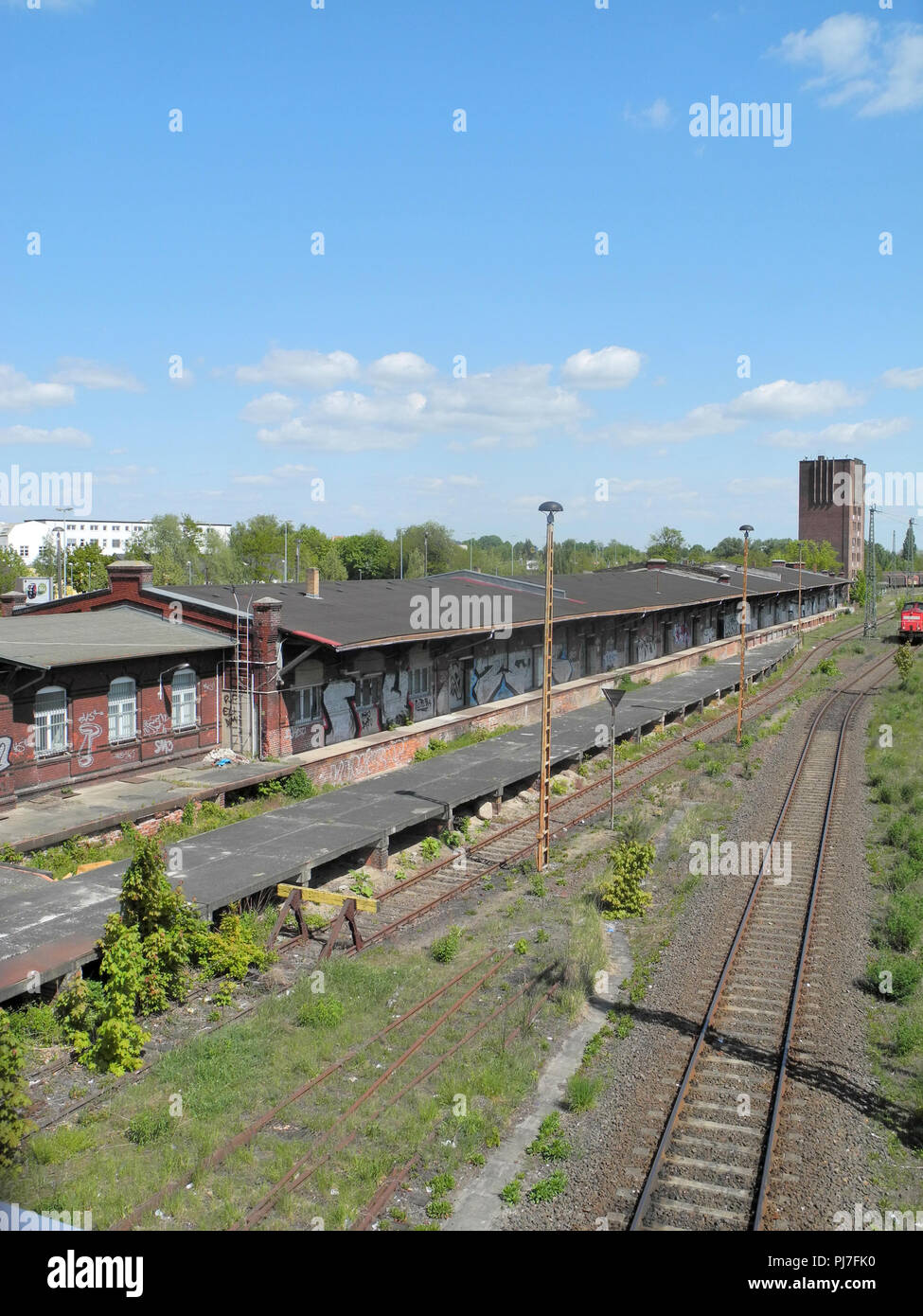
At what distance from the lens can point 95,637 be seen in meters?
22.4

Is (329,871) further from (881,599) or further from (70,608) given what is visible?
(881,599)

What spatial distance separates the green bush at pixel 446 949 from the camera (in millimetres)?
14500

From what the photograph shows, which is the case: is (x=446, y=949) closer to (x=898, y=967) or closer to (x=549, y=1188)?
(x=549, y=1188)

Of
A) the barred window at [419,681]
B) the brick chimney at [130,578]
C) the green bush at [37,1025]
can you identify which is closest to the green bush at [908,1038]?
the green bush at [37,1025]

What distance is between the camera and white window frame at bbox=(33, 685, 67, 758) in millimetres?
19734

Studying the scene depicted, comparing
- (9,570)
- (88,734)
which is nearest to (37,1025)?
(88,734)

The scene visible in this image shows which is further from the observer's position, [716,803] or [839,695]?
[839,695]

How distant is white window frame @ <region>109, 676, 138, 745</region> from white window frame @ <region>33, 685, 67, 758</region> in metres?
1.29

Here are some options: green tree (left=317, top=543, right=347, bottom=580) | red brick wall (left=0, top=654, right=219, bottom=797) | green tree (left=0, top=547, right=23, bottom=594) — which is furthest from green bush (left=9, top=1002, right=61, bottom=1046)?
green tree (left=317, top=543, right=347, bottom=580)

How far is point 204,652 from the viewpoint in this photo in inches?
946

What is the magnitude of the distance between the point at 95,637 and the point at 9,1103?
15.0m

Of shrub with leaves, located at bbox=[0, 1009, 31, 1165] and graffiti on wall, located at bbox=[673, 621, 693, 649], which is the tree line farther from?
shrub with leaves, located at bbox=[0, 1009, 31, 1165]

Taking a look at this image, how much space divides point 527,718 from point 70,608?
15.4 m
